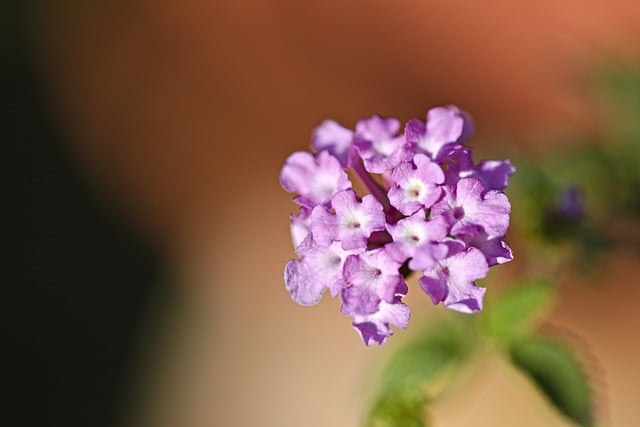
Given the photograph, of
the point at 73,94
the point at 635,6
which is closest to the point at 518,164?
the point at 635,6

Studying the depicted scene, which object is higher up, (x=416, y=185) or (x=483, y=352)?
(x=416, y=185)

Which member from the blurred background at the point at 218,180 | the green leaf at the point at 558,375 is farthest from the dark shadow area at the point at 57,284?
the green leaf at the point at 558,375

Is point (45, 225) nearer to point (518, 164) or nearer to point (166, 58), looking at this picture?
point (166, 58)

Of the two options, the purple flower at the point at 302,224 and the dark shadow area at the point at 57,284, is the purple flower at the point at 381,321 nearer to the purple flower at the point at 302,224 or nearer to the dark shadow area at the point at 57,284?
the purple flower at the point at 302,224

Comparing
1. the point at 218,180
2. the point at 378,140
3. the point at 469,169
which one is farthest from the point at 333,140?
the point at 218,180

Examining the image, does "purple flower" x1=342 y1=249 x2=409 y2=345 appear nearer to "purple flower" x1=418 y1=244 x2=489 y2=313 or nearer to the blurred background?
"purple flower" x1=418 y1=244 x2=489 y2=313

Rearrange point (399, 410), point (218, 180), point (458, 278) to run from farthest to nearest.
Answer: point (218, 180) → point (399, 410) → point (458, 278)

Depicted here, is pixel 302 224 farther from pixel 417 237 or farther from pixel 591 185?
pixel 591 185
